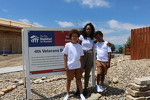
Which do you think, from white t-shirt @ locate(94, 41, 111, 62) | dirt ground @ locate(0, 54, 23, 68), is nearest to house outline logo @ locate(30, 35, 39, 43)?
white t-shirt @ locate(94, 41, 111, 62)

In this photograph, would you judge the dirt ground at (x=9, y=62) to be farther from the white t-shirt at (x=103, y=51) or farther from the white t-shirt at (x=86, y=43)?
the white t-shirt at (x=103, y=51)

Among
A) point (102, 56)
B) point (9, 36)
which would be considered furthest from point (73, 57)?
point (9, 36)

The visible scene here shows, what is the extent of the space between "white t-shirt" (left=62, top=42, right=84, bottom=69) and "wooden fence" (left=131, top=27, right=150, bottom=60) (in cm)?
688

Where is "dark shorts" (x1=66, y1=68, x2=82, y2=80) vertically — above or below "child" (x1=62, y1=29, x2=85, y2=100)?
below

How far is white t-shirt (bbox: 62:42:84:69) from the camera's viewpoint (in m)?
3.36

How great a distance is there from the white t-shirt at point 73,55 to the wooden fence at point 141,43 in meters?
6.88

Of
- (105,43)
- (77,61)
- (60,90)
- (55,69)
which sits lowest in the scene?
(60,90)

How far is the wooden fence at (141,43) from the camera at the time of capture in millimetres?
8727

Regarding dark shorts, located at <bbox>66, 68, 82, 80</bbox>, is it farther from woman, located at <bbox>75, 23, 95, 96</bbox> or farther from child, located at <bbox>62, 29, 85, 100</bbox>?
woman, located at <bbox>75, 23, 95, 96</bbox>

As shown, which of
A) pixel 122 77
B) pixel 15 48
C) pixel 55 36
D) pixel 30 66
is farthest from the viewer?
pixel 15 48

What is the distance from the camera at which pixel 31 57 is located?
369 centimetres

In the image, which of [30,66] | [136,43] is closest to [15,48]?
[136,43]

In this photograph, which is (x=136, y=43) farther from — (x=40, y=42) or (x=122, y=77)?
(x=40, y=42)

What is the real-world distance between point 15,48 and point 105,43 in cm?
1730
